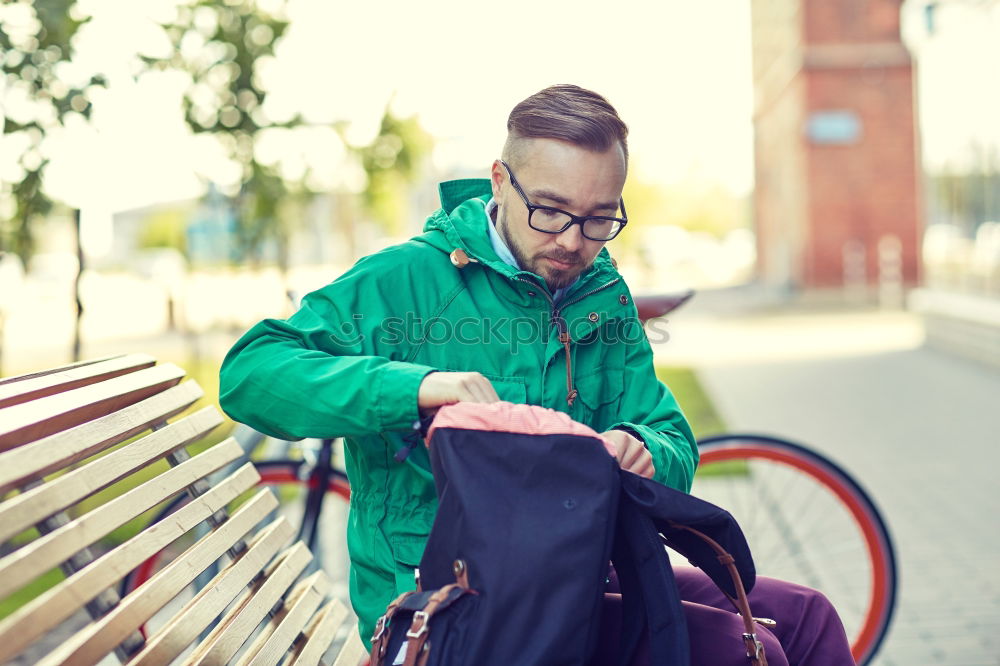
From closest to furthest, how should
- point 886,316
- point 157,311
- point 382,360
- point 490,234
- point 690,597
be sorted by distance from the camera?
1. point 382,360
2. point 690,597
3. point 490,234
4. point 886,316
5. point 157,311

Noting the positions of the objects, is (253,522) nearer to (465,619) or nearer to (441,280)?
(441,280)

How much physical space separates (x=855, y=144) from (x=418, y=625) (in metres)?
22.1

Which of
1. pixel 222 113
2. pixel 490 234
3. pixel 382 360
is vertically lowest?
pixel 382 360

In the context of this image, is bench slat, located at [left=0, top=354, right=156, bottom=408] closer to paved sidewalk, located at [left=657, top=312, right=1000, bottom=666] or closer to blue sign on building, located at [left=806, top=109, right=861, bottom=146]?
paved sidewalk, located at [left=657, top=312, right=1000, bottom=666]

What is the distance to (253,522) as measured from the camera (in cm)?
234

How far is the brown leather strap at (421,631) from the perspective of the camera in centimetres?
166

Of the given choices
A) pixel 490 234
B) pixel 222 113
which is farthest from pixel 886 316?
pixel 490 234

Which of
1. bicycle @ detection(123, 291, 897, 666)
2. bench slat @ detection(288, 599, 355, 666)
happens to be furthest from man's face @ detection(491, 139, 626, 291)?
bicycle @ detection(123, 291, 897, 666)

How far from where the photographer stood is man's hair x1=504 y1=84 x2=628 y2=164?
2.21 m

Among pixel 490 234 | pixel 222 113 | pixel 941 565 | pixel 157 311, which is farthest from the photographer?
pixel 157 311

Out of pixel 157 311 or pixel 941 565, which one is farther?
pixel 157 311

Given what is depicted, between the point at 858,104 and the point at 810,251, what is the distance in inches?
114

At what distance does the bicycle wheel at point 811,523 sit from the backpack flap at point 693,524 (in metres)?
1.76

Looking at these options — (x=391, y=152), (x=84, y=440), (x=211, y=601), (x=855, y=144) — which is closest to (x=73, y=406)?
(x=84, y=440)
